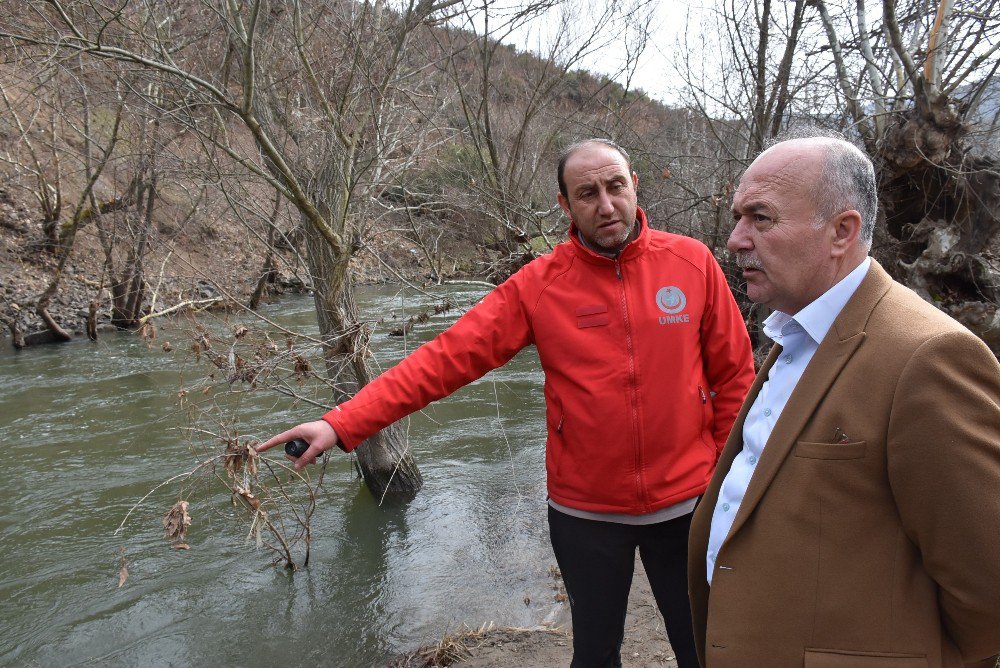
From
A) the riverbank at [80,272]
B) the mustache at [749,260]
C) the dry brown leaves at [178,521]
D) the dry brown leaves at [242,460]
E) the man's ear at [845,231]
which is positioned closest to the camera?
the man's ear at [845,231]

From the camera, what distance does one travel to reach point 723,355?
232cm

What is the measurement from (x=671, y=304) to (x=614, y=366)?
0.90 ft

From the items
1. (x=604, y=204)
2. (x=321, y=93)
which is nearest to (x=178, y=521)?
(x=604, y=204)

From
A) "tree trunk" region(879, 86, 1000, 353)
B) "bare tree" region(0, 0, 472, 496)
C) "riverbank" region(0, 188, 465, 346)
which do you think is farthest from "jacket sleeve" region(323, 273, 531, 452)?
"riverbank" region(0, 188, 465, 346)

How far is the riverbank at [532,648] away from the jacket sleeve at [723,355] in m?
1.78

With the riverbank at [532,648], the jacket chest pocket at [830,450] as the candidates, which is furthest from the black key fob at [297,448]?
the riverbank at [532,648]

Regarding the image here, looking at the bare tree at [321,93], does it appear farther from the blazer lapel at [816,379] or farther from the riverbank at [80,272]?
the riverbank at [80,272]

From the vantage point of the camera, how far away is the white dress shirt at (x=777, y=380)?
4.52ft

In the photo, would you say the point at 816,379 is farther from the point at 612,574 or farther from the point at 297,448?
the point at 297,448

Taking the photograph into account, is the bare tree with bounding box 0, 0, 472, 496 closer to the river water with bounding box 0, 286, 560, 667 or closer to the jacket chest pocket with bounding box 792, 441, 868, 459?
the river water with bounding box 0, 286, 560, 667

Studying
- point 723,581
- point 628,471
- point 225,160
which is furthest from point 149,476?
point 723,581

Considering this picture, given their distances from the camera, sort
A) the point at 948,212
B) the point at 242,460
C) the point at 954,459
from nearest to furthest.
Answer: the point at 954,459 < the point at 242,460 < the point at 948,212

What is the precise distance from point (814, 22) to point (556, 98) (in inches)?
181

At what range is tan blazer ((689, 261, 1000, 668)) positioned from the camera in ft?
3.69
